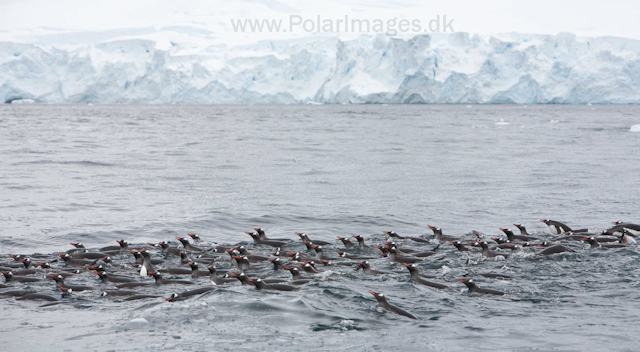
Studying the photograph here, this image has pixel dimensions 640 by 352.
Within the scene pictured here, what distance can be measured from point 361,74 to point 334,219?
254ft

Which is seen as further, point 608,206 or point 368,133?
point 368,133

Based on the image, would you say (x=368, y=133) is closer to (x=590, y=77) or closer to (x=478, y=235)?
(x=478, y=235)

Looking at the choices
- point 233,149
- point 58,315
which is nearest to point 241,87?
point 233,149

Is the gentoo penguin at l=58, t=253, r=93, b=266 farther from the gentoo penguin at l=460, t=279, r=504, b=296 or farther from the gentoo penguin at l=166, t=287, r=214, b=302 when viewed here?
the gentoo penguin at l=460, t=279, r=504, b=296

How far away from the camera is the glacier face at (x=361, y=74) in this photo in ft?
286

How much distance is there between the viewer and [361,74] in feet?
304

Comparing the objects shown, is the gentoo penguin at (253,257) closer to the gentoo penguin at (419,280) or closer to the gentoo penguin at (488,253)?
the gentoo penguin at (419,280)

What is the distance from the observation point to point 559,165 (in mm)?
28688

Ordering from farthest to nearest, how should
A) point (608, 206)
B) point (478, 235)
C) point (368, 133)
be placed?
point (368, 133)
point (608, 206)
point (478, 235)

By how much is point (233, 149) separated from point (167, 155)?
4.82m

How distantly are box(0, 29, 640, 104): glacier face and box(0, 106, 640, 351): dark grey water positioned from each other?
47.3m

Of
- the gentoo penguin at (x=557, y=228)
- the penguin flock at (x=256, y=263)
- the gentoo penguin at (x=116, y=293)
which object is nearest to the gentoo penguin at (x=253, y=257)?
the penguin flock at (x=256, y=263)

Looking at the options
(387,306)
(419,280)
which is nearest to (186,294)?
(387,306)

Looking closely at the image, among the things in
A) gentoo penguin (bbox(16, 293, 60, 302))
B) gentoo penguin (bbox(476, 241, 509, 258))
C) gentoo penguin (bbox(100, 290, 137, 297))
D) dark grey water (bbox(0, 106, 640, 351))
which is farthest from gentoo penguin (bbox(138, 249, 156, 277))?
gentoo penguin (bbox(476, 241, 509, 258))
